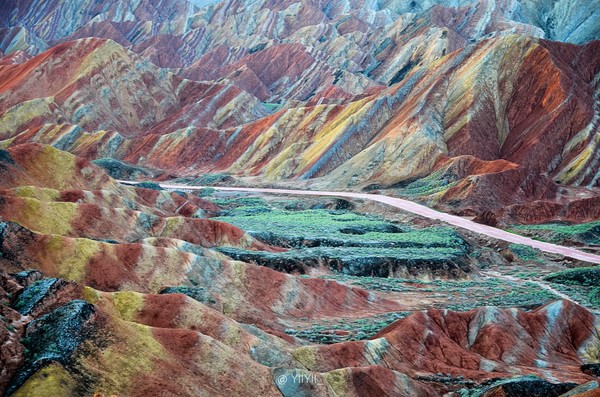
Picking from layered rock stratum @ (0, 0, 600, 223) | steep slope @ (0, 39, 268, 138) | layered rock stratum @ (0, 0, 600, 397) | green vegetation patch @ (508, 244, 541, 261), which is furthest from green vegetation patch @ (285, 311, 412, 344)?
steep slope @ (0, 39, 268, 138)

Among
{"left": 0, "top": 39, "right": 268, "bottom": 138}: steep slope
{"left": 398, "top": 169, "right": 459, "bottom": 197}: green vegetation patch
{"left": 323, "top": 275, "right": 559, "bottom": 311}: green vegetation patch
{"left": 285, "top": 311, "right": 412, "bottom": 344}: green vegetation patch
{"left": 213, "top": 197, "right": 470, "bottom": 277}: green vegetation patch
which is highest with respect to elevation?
{"left": 285, "top": 311, "right": 412, "bottom": 344}: green vegetation patch

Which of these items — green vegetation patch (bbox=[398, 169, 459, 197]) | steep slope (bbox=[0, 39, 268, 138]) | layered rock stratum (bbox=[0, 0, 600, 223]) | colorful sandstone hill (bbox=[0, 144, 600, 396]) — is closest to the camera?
colorful sandstone hill (bbox=[0, 144, 600, 396])

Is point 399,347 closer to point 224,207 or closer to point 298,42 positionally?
point 224,207

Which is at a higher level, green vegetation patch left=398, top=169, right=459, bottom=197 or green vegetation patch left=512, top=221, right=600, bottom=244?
green vegetation patch left=512, top=221, right=600, bottom=244

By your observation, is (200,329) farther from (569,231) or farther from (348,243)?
(569,231)

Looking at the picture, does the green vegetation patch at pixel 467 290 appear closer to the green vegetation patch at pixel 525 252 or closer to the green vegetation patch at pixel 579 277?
the green vegetation patch at pixel 579 277

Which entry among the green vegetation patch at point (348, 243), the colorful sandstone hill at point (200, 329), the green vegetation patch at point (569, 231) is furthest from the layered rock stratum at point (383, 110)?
the colorful sandstone hill at point (200, 329)

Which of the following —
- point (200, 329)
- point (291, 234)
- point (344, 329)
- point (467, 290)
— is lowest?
point (291, 234)

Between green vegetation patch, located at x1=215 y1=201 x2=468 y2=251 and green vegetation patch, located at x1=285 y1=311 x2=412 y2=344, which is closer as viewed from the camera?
green vegetation patch, located at x1=285 y1=311 x2=412 y2=344

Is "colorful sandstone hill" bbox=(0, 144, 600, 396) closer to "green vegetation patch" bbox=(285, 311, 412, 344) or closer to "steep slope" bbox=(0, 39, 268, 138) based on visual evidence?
"green vegetation patch" bbox=(285, 311, 412, 344)

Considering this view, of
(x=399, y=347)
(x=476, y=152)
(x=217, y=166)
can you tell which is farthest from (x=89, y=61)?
(x=399, y=347)

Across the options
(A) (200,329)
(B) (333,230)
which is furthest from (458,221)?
(A) (200,329)

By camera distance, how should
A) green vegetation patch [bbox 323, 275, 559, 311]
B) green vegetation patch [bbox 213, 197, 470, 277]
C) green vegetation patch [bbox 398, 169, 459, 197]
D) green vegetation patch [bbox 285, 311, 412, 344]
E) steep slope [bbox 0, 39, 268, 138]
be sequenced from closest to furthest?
green vegetation patch [bbox 285, 311, 412, 344]
green vegetation patch [bbox 323, 275, 559, 311]
green vegetation patch [bbox 213, 197, 470, 277]
green vegetation patch [bbox 398, 169, 459, 197]
steep slope [bbox 0, 39, 268, 138]
